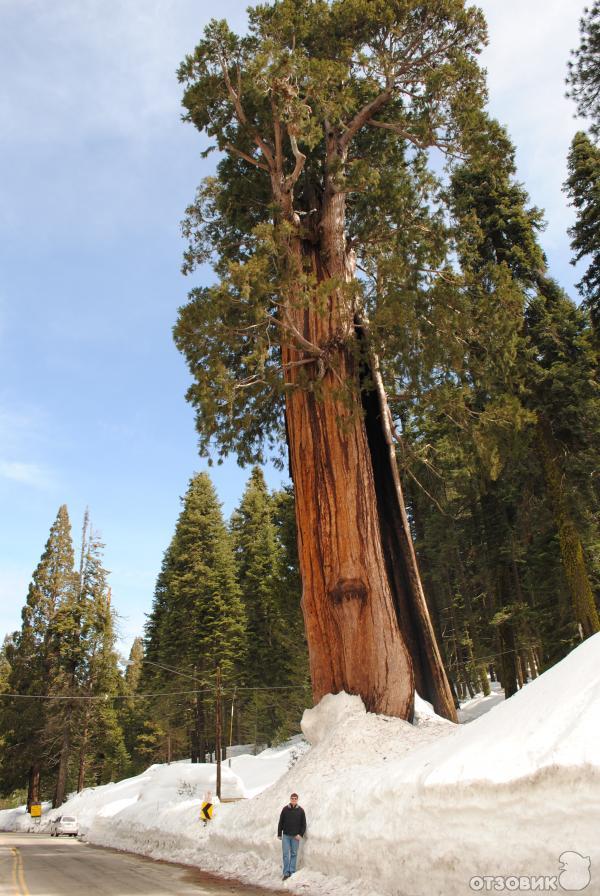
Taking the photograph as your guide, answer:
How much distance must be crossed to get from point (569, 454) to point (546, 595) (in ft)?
28.9

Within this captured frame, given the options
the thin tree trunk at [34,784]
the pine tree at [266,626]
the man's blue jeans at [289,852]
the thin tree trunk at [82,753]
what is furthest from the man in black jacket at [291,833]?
the thin tree trunk at [34,784]

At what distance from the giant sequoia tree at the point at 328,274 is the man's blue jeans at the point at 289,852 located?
233cm

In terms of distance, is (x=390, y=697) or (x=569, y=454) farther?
(x=569, y=454)

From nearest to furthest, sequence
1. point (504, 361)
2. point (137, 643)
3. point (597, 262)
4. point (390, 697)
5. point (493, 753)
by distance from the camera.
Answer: point (493, 753) < point (390, 697) < point (504, 361) < point (597, 262) < point (137, 643)

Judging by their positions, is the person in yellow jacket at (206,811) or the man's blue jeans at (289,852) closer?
the man's blue jeans at (289,852)

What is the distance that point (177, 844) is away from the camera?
14.7 metres

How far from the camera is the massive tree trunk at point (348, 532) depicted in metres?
10.5

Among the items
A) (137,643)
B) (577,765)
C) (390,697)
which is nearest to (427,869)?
(577,765)

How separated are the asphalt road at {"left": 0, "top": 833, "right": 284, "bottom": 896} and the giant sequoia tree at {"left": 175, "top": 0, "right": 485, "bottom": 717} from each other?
3.41 m

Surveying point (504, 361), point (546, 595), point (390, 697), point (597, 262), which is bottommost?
point (390, 697)

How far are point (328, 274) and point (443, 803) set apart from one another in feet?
30.3

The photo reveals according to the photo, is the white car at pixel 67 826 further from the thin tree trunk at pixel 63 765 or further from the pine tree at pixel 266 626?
the pine tree at pixel 266 626

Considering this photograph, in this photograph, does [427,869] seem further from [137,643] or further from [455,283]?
[137,643]

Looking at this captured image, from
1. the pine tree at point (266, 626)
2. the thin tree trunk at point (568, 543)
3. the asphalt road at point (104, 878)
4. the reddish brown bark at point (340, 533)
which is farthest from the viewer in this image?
the pine tree at point (266, 626)
